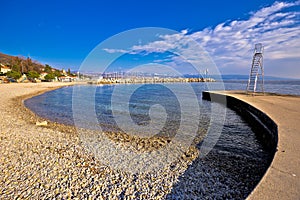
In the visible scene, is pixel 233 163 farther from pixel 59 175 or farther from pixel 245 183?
pixel 59 175

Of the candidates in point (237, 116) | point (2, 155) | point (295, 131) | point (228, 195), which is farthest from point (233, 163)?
point (237, 116)

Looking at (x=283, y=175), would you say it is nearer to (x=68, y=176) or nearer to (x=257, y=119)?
(x=68, y=176)

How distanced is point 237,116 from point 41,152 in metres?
13.1

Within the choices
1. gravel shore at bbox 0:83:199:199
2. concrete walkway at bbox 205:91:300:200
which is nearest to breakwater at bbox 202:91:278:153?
concrete walkway at bbox 205:91:300:200

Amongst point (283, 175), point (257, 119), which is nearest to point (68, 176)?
point (283, 175)

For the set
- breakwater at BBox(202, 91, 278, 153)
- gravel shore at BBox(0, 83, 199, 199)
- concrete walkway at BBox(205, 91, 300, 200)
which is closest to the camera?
concrete walkway at BBox(205, 91, 300, 200)

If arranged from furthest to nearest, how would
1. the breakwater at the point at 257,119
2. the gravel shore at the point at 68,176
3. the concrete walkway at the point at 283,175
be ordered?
the breakwater at the point at 257,119, the gravel shore at the point at 68,176, the concrete walkway at the point at 283,175

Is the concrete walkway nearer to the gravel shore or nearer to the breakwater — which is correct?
the breakwater

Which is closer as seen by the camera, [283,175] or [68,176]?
[283,175]

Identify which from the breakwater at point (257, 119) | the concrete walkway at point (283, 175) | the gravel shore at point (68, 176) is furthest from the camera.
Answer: the breakwater at point (257, 119)

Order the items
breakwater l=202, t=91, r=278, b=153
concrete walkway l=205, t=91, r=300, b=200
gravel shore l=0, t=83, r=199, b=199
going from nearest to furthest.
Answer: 1. concrete walkway l=205, t=91, r=300, b=200
2. gravel shore l=0, t=83, r=199, b=199
3. breakwater l=202, t=91, r=278, b=153

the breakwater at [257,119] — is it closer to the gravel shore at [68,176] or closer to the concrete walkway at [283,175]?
the concrete walkway at [283,175]

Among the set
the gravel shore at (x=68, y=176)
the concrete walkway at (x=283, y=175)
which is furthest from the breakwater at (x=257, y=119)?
the gravel shore at (x=68, y=176)

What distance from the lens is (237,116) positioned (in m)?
13.4
